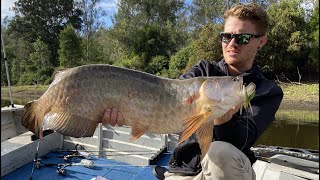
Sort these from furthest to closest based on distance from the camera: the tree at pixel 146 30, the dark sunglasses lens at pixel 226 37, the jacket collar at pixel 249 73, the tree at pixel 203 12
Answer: the tree at pixel 203 12, the tree at pixel 146 30, the jacket collar at pixel 249 73, the dark sunglasses lens at pixel 226 37

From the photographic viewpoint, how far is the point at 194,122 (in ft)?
6.69

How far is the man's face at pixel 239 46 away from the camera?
264 cm

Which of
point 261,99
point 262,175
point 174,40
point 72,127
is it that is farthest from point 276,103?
point 174,40

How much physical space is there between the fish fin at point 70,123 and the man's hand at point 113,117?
0.14 metres

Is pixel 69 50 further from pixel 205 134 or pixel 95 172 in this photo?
pixel 205 134

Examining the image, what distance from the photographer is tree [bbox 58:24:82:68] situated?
3097cm

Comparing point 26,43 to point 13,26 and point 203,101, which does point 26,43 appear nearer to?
point 13,26

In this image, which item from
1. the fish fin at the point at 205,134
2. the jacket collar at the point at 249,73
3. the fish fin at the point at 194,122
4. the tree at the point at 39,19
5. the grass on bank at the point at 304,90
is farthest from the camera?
the tree at the point at 39,19

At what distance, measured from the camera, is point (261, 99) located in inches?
105

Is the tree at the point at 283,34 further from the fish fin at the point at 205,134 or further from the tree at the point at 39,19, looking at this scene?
the tree at the point at 39,19

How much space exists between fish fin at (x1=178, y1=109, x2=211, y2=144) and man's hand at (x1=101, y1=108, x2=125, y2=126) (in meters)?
0.50

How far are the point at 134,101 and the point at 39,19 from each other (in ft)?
126

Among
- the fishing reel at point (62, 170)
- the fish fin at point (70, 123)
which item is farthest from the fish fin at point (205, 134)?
the fishing reel at point (62, 170)

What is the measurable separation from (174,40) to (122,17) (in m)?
7.17
